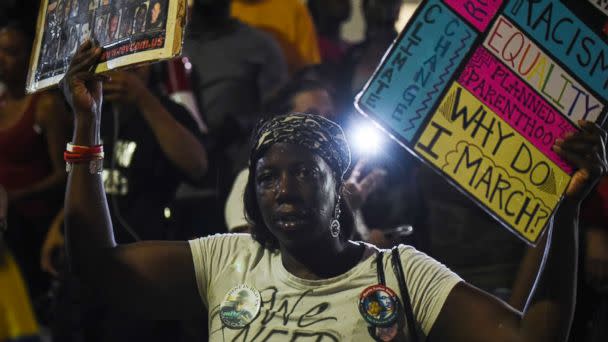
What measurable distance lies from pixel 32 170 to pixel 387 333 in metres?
2.95

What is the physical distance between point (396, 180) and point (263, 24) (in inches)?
68.5

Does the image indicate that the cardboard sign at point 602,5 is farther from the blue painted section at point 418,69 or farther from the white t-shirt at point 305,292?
the white t-shirt at point 305,292

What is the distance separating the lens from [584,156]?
341cm

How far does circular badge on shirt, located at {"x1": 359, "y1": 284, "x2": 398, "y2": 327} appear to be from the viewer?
11.3 feet

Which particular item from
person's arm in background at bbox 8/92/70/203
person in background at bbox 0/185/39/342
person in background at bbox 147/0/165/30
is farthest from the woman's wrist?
person in background at bbox 0/185/39/342

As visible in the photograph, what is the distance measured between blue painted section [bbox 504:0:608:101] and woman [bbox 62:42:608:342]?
27cm

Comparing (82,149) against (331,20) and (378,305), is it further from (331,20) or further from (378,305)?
(331,20)

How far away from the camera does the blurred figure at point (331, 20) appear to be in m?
7.50

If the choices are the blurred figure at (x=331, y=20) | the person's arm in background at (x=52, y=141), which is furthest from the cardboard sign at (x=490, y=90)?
the blurred figure at (x=331, y=20)

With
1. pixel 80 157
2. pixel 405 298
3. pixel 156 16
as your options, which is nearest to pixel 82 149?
pixel 80 157

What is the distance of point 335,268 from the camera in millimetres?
3643

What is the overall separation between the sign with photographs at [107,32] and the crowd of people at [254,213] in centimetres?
5

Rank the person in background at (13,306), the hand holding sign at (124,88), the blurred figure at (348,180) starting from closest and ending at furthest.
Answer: the blurred figure at (348,180) < the hand holding sign at (124,88) < the person in background at (13,306)

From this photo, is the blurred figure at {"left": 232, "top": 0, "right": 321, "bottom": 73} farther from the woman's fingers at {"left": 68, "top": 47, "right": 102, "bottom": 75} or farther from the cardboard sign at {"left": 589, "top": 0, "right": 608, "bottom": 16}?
the cardboard sign at {"left": 589, "top": 0, "right": 608, "bottom": 16}
